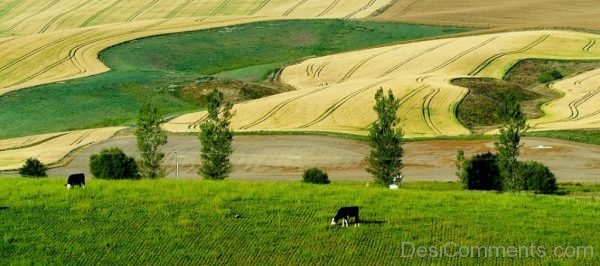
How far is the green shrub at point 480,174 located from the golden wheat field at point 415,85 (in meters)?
29.9

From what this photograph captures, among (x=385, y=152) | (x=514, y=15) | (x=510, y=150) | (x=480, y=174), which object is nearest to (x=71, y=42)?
(x=514, y=15)

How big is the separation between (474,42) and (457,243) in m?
126

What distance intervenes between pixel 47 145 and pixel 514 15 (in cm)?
11207

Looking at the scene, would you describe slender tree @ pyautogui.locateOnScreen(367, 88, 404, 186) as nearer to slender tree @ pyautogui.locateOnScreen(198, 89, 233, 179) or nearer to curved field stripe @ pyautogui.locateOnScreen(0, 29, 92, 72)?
slender tree @ pyautogui.locateOnScreen(198, 89, 233, 179)

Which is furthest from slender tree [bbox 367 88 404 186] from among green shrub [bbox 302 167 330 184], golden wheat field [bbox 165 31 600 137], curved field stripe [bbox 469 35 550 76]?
curved field stripe [bbox 469 35 550 76]

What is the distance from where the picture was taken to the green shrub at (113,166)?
7062 cm

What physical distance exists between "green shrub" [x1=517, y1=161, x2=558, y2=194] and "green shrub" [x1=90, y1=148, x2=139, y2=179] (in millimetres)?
26816

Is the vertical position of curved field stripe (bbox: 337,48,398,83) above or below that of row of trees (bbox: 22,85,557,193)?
above

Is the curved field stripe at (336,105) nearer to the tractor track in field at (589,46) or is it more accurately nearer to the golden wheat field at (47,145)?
the golden wheat field at (47,145)

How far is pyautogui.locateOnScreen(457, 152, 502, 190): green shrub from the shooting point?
6819 centimetres

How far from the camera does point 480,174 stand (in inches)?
Result: 2721

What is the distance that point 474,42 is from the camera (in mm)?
160500

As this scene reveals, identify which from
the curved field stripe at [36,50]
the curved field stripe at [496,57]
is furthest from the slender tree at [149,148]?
the curved field stripe at [36,50]

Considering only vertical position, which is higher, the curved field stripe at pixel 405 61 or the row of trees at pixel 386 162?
the curved field stripe at pixel 405 61
